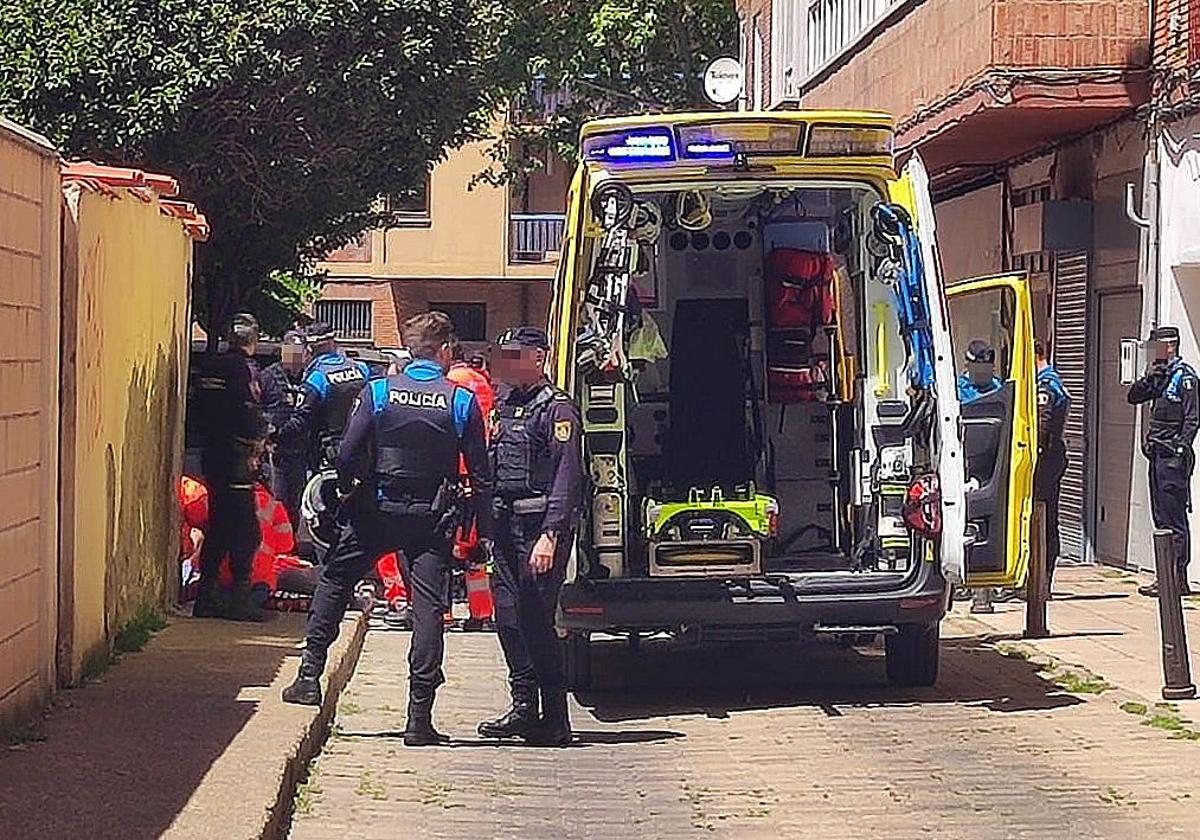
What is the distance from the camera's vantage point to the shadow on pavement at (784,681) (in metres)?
11.0

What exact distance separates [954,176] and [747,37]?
1158 cm

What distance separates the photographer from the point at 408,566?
31.4ft

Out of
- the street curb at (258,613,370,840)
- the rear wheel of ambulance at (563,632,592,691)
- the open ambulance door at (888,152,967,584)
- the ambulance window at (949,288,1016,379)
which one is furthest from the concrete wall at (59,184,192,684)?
the ambulance window at (949,288,1016,379)

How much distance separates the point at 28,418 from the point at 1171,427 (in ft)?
28.9

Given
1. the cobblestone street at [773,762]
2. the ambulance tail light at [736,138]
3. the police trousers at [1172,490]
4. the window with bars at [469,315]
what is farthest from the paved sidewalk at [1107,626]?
the window with bars at [469,315]

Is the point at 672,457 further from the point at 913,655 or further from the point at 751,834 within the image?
the point at 751,834

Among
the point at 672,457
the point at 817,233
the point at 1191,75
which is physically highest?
the point at 1191,75

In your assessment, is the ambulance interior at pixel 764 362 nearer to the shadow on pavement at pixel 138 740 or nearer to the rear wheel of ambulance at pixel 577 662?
the rear wheel of ambulance at pixel 577 662

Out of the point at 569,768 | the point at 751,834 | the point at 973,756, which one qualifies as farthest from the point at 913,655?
the point at 751,834

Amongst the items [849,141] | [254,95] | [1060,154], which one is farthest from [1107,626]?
[254,95]

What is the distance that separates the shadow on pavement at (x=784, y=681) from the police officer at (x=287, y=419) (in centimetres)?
296

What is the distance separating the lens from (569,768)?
932cm

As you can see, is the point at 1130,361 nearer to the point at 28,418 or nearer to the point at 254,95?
the point at 254,95

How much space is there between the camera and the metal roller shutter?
18.6 metres
